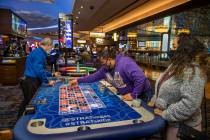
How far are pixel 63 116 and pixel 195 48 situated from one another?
122cm

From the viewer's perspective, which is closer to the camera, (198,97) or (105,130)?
(105,130)

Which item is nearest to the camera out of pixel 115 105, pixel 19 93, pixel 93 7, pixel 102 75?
pixel 115 105

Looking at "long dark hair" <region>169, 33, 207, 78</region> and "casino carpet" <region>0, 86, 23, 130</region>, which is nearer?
"long dark hair" <region>169, 33, 207, 78</region>

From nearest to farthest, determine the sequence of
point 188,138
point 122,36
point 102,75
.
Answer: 1. point 188,138
2. point 102,75
3. point 122,36

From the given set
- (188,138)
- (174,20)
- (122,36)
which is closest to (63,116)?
(188,138)

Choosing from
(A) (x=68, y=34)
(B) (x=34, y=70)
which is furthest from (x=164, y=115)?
(A) (x=68, y=34)

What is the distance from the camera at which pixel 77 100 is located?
7.63 feet

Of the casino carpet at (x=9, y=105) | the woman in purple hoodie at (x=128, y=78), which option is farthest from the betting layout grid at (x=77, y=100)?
the casino carpet at (x=9, y=105)

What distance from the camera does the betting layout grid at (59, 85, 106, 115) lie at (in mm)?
2023

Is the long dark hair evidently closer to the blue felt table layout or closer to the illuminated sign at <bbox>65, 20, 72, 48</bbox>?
the blue felt table layout

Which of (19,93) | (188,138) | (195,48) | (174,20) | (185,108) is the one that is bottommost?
(19,93)

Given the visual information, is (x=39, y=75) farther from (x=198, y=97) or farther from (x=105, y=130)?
(x=198, y=97)

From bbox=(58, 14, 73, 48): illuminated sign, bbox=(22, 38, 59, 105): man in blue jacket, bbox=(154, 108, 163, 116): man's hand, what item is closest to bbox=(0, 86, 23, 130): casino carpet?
bbox=(22, 38, 59, 105): man in blue jacket

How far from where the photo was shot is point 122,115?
190cm
